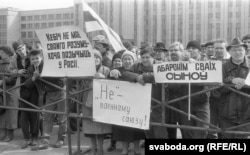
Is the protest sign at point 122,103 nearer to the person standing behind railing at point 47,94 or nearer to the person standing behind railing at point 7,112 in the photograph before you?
the person standing behind railing at point 47,94

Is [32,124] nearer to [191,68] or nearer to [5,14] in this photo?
[191,68]

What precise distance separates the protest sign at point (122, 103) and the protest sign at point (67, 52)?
0.33m

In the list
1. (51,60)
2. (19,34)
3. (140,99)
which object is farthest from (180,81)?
(19,34)

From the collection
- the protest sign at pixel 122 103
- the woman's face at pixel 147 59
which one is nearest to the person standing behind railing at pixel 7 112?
the protest sign at pixel 122 103

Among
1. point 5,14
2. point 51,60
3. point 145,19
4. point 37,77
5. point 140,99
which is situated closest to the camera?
point 140,99

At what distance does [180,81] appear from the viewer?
4676 mm

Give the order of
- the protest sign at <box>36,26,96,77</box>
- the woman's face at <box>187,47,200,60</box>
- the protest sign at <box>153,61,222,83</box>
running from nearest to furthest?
the protest sign at <box>153,61,222,83</box> → the protest sign at <box>36,26,96,77</box> → the woman's face at <box>187,47,200,60</box>

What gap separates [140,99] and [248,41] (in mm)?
2948

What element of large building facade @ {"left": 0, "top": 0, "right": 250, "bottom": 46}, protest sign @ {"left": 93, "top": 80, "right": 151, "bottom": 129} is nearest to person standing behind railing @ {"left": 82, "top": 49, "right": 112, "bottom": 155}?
protest sign @ {"left": 93, "top": 80, "right": 151, "bottom": 129}

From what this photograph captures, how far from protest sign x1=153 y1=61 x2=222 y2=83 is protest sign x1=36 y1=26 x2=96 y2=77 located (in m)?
1.08

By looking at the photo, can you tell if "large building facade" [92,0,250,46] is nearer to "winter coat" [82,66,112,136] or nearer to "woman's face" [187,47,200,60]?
"woman's face" [187,47,200,60]

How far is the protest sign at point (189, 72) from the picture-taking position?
177 inches

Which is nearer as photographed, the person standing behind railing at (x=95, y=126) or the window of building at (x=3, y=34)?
the person standing behind railing at (x=95, y=126)

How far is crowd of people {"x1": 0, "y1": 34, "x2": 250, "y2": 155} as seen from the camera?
15.5ft
